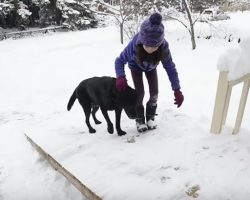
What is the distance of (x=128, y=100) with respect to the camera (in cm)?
366

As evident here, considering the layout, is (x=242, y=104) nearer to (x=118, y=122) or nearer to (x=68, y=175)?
(x=118, y=122)

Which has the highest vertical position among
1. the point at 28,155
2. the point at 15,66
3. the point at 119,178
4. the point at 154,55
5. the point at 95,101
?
the point at 154,55

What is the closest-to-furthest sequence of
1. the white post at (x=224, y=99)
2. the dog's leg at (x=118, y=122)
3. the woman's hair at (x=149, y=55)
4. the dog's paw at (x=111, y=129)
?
1. the white post at (x=224, y=99)
2. the woman's hair at (x=149, y=55)
3. the dog's leg at (x=118, y=122)
4. the dog's paw at (x=111, y=129)

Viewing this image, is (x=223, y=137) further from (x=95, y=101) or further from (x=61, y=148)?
(x=61, y=148)

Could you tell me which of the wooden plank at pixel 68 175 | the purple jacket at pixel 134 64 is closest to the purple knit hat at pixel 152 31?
the purple jacket at pixel 134 64

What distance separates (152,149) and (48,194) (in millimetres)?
1159

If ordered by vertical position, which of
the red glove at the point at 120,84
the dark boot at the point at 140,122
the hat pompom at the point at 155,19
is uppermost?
the hat pompom at the point at 155,19

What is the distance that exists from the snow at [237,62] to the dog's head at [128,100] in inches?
39.9

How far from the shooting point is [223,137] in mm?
3420

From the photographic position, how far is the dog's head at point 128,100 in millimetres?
3625

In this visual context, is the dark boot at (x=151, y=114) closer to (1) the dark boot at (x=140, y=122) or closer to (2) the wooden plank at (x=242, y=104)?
(1) the dark boot at (x=140, y=122)

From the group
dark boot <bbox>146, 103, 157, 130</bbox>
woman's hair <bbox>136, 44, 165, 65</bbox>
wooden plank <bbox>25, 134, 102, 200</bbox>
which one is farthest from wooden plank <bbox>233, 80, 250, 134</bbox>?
wooden plank <bbox>25, 134, 102, 200</bbox>

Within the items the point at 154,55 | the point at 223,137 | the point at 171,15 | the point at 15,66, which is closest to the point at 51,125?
the point at 154,55

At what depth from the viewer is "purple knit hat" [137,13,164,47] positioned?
3225 millimetres
